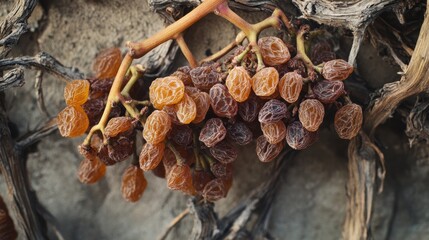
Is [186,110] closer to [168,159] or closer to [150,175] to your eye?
[168,159]

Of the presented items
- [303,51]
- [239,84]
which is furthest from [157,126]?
[303,51]

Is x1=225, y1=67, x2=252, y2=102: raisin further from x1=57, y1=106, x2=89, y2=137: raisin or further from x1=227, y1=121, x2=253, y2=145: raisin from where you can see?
x1=57, y1=106, x2=89, y2=137: raisin

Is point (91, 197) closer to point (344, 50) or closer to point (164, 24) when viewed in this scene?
point (164, 24)

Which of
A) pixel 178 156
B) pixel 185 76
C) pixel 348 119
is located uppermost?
pixel 185 76

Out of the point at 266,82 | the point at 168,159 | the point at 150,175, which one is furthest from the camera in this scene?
the point at 150,175

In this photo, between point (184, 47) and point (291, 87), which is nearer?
point (291, 87)

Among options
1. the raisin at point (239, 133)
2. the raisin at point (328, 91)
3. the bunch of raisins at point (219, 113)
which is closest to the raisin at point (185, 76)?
the bunch of raisins at point (219, 113)

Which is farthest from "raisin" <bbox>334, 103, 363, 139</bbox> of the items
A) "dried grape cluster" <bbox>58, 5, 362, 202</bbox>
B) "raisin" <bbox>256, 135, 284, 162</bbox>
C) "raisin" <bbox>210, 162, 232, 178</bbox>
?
"raisin" <bbox>210, 162, 232, 178</bbox>
